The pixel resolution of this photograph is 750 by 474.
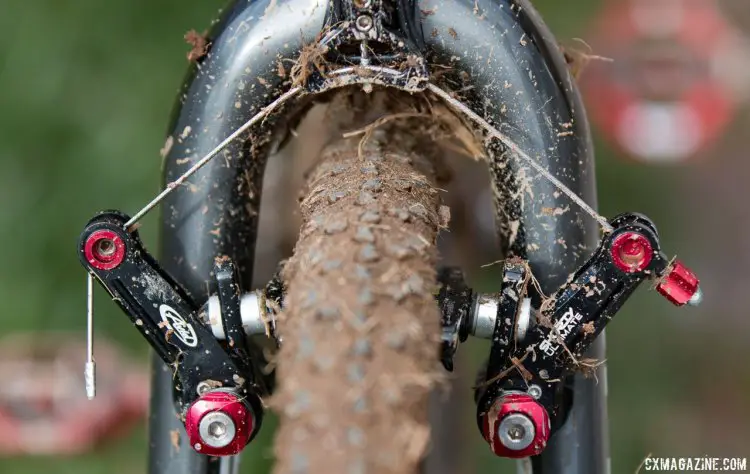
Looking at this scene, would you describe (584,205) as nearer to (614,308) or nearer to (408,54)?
(614,308)

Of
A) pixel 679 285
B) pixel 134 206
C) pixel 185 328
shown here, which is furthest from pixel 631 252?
pixel 134 206

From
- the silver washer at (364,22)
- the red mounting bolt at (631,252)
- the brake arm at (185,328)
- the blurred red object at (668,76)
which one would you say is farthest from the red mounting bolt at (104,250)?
the blurred red object at (668,76)

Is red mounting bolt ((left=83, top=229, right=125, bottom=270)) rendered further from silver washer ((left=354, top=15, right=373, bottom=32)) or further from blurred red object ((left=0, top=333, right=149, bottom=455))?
blurred red object ((left=0, top=333, right=149, bottom=455))

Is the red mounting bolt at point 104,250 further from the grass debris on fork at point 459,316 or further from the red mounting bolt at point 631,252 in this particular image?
the red mounting bolt at point 631,252

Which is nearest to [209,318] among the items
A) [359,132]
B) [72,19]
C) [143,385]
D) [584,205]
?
[359,132]

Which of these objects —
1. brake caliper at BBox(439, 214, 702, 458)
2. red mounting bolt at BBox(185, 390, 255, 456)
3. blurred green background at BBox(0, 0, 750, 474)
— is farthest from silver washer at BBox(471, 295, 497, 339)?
blurred green background at BBox(0, 0, 750, 474)
